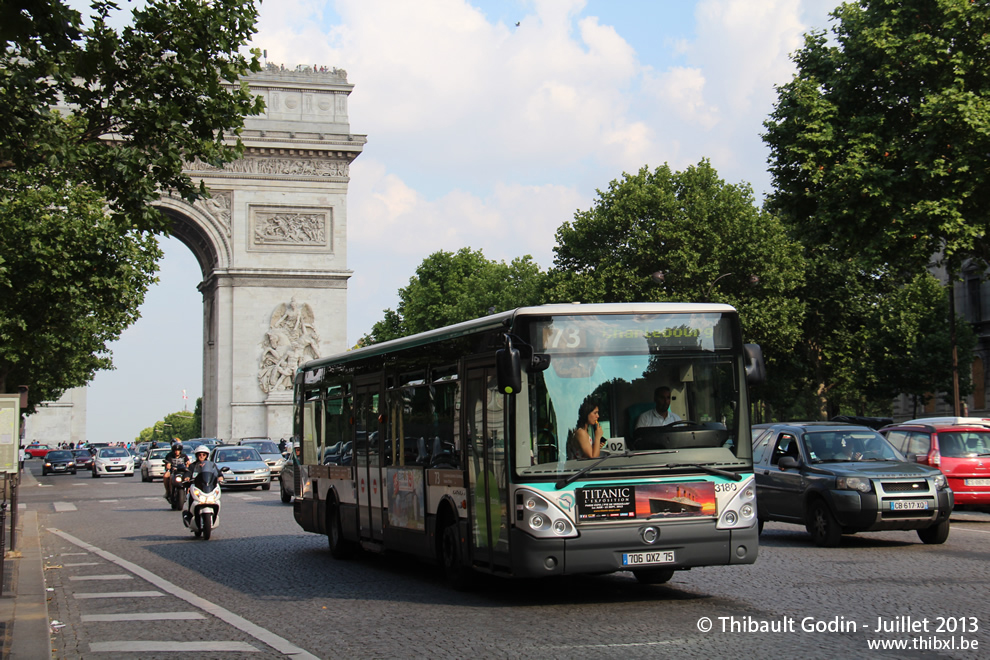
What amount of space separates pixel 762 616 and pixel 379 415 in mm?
5744

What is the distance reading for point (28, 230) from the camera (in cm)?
3092

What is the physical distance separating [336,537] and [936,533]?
24.0 feet

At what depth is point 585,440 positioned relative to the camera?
9969 mm

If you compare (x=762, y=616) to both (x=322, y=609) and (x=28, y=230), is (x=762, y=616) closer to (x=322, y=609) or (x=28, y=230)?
(x=322, y=609)

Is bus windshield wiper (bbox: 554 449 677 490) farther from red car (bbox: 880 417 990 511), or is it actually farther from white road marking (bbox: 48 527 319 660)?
red car (bbox: 880 417 990 511)

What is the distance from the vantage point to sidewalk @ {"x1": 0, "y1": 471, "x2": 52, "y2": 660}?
8406mm

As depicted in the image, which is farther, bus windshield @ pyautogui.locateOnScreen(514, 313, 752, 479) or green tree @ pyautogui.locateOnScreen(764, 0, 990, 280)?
green tree @ pyautogui.locateOnScreen(764, 0, 990, 280)

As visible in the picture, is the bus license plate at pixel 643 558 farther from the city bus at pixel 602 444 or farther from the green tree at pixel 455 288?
the green tree at pixel 455 288

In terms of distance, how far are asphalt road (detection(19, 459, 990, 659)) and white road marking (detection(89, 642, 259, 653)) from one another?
→ 28mm

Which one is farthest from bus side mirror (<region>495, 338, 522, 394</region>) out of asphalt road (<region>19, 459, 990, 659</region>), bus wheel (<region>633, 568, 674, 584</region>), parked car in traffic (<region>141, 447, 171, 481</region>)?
parked car in traffic (<region>141, 447, 171, 481</region>)

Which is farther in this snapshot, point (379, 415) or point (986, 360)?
point (986, 360)

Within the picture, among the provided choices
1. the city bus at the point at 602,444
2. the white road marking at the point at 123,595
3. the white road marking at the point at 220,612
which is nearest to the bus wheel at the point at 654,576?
the city bus at the point at 602,444

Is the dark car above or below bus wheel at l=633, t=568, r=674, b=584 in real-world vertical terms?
above

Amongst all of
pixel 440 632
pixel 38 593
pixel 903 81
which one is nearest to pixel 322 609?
pixel 440 632
